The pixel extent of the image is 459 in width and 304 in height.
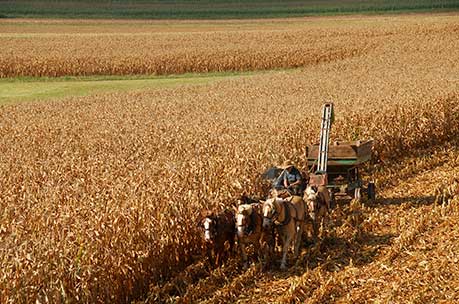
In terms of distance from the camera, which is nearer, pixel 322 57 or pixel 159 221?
pixel 159 221

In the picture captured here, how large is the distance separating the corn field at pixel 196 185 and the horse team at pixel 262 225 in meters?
0.41

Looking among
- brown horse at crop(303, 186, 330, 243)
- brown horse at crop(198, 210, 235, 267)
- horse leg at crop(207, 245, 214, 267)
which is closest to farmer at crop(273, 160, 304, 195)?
brown horse at crop(303, 186, 330, 243)

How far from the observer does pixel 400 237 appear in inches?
481

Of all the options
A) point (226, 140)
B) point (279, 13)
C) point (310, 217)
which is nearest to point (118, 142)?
point (226, 140)

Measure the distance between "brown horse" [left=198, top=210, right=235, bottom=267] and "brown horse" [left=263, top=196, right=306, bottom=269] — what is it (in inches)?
22.5

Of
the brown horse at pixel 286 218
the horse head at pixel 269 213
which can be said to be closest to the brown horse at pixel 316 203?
the brown horse at pixel 286 218

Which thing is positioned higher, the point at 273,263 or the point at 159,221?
the point at 159,221

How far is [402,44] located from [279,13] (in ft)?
141

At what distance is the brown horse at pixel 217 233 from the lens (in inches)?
412

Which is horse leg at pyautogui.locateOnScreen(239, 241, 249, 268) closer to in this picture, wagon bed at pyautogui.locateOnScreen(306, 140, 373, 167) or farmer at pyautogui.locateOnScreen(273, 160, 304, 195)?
farmer at pyautogui.locateOnScreen(273, 160, 304, 195)

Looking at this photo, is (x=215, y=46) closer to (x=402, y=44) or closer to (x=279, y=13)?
(x=402, y=44)

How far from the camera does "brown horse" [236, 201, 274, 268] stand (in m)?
10.7

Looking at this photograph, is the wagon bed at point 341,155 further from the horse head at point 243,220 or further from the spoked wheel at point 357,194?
the horse head at point 243,220

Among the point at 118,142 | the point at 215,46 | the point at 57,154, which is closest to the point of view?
the point at 57,154
